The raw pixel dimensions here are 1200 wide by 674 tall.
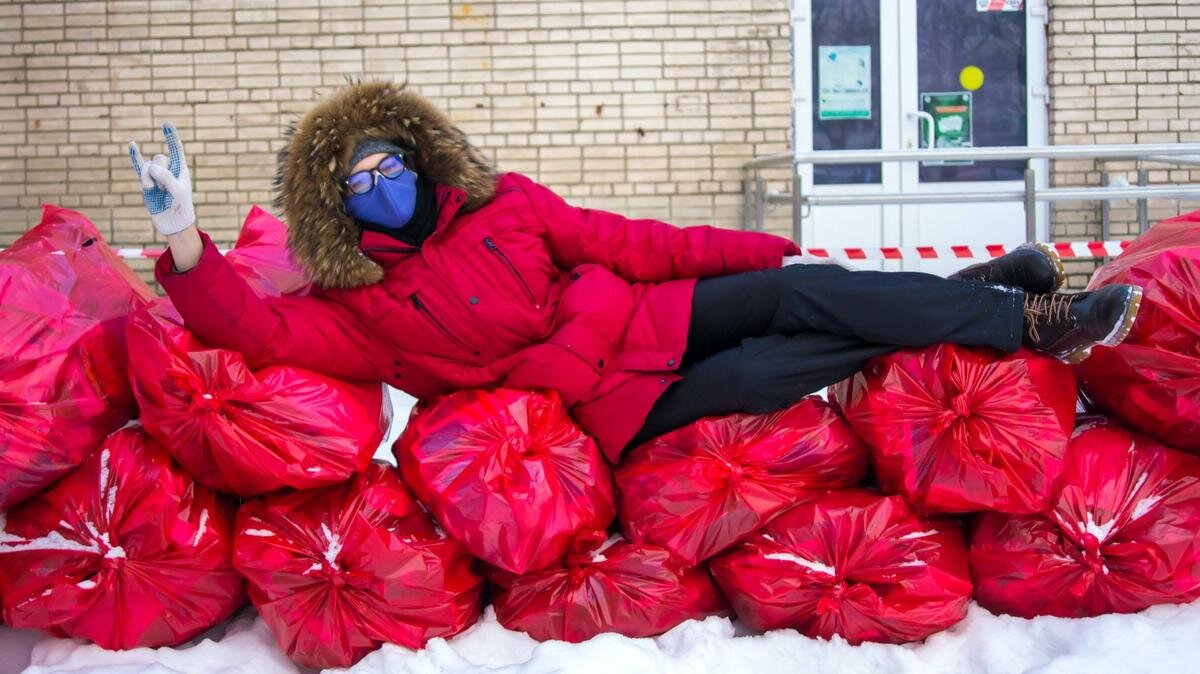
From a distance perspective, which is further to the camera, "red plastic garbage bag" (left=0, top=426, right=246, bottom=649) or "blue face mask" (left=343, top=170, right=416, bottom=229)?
"blue face mask" (left=343, top=170, right=416, bottom=229)

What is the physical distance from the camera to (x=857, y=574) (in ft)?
8.15

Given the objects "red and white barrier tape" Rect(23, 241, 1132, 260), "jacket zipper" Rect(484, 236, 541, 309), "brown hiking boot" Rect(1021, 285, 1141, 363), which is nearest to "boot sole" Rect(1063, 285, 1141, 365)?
"brown hiking boot" Rect(1021, 285, 1141, 363)

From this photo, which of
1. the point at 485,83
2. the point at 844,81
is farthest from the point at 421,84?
the point at 844,81

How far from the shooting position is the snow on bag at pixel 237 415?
2.39m

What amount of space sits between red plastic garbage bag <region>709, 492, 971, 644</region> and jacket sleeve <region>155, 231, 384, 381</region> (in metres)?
1.14

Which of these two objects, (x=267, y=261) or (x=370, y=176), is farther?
(x=267, y=261)

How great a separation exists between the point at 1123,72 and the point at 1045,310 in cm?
486

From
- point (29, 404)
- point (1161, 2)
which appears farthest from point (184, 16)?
point (1161, 2)

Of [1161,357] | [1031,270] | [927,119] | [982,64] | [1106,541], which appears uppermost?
[982,64]

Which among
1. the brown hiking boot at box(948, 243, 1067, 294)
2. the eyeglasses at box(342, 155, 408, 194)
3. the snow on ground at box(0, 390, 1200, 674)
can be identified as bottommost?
the snow on ground at box(0, 390, 1200, 674)

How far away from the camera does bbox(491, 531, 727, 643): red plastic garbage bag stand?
251cm

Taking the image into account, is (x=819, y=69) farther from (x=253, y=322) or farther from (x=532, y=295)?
(x=253, y=322)

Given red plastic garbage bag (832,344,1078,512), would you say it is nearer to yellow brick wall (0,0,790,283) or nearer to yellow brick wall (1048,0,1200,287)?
yellow brick wall (0,0,790,283)

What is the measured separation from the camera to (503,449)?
2416mm
